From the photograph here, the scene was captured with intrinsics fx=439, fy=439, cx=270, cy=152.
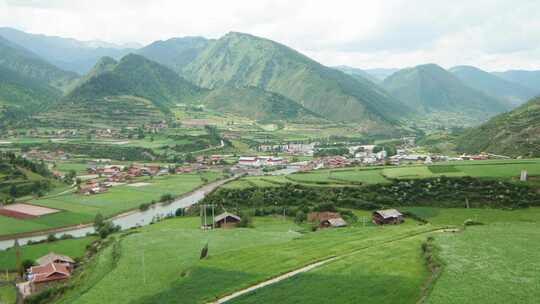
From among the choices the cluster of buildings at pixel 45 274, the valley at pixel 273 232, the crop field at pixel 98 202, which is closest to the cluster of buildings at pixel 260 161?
the valley at pixel 273 232

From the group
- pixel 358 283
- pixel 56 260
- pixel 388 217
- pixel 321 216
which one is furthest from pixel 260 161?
pixel 358 283

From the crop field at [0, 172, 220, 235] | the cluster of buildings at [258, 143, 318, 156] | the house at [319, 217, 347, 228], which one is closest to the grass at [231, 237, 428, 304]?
the house at [319, 217, 347, 228]

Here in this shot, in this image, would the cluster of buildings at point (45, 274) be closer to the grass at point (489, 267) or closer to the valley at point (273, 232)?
the valley at point (273, 232)

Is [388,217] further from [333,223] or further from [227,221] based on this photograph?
[227,221]

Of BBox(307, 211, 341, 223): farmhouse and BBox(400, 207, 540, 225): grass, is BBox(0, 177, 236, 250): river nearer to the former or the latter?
BBox(307, 211, 341, 223): farmhouse

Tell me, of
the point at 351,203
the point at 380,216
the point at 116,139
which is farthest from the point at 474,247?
the point at 116,139

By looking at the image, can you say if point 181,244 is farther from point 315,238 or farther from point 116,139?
point 116,139

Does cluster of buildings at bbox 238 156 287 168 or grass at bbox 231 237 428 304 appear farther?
cluster of buildings at bbox 238 156 287 168
